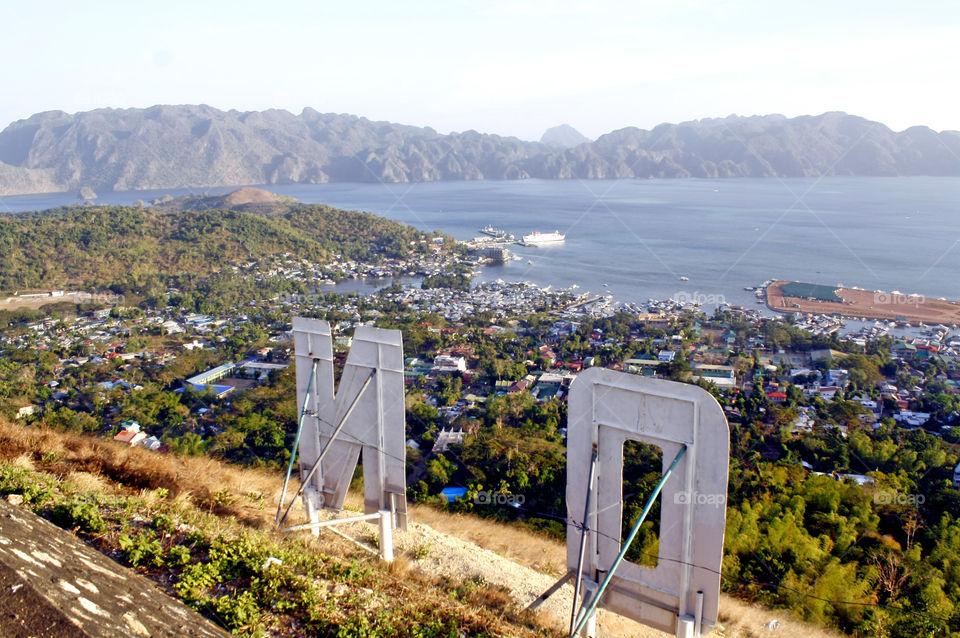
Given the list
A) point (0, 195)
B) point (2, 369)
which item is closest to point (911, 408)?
point (2, 369)

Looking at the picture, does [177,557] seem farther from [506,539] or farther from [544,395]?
[544,395]

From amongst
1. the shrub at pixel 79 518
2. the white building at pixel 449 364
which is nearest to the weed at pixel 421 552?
the shrub at pixel 79 518

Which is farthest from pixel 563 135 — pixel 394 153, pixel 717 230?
pixel 717 230

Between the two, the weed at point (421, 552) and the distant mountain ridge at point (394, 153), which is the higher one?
the distant mountain ridge at point (394, 153)

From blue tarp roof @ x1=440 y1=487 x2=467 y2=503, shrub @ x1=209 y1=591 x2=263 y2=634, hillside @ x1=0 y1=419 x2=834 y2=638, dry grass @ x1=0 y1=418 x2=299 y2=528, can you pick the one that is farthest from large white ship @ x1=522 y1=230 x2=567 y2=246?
shrub @ x1=209 y1=591 x2=263 y2=634

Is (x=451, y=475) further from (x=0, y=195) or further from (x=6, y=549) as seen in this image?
(x=0, y=195)

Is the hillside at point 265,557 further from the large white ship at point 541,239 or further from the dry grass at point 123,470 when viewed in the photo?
the large white ship at point 541,239
